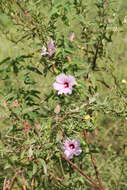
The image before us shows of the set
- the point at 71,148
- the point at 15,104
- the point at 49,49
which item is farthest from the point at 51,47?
the point at 71,148

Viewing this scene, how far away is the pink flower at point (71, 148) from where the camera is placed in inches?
71.8

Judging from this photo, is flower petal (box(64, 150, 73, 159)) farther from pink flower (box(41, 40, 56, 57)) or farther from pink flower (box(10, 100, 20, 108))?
pink flower (box(41, 40, 56, 57))

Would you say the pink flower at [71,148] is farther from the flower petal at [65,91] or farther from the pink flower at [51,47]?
the pink flower at [51,47]

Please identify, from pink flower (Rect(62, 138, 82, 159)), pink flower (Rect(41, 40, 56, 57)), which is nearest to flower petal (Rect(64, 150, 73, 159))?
pink flower (Rect(62, 138, 82, 159))

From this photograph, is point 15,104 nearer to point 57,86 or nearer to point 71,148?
point 57,86

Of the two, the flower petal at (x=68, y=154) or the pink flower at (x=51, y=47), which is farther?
the flower petal at (x=68, y=154)

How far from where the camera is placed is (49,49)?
172 centimetres

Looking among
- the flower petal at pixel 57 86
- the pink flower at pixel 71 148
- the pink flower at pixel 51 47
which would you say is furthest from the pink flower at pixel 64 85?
the pink flower at pixel 71 148

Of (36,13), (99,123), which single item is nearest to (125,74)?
(99,123)

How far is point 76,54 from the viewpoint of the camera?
185 centimetres

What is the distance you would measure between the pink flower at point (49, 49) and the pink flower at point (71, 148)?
364 mm

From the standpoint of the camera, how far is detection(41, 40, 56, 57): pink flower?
1.72 metres

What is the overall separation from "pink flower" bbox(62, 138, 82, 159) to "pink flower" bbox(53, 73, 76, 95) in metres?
0.20

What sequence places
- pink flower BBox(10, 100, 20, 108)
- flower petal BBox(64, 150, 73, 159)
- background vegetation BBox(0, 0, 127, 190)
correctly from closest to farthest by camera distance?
background vegetation BBox(0, 0, 127, 190), pink flower BBox(10, 100, 20, 108), flower petal BBox(64, 150, 73, 159)
